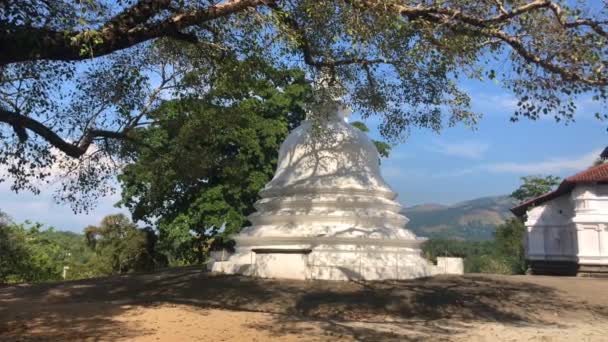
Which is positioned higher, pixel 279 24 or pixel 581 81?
pixel 279 24

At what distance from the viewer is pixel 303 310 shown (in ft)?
37.0

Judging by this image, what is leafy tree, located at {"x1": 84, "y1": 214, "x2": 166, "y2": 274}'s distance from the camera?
23.4 m

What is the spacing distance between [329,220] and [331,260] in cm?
154

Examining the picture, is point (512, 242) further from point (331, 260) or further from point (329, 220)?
point (331, 260)

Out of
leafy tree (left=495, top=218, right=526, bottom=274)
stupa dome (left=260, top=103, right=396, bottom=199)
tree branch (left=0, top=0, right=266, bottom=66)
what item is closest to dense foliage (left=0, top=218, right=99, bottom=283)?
stupa dome (left=260, top=103, right=396, bottom=199)

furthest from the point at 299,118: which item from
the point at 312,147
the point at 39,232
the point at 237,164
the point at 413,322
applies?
the point at 413,322

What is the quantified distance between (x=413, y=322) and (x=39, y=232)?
61.0 ft

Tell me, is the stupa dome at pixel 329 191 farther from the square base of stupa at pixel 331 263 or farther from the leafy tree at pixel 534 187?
the leafy tree at pixel 534 187

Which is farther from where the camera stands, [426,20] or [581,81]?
[426,20]

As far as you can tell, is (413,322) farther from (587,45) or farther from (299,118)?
(299,118)

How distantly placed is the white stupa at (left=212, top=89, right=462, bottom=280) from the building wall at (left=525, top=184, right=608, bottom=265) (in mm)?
8681

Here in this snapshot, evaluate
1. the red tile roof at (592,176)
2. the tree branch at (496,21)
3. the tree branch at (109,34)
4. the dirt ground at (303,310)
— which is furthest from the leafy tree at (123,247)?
the red tile roof at (592,176)

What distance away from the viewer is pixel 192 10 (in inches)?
355

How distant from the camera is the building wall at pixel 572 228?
23.3 metres
